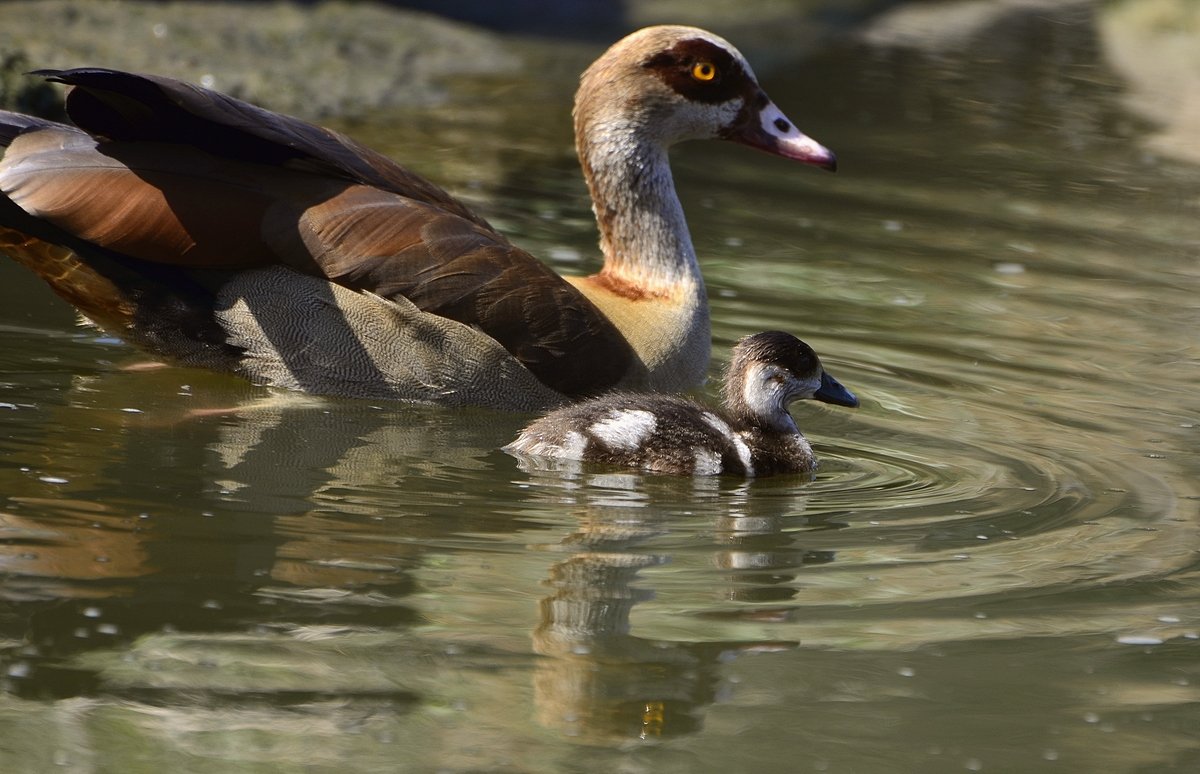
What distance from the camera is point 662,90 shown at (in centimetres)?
754

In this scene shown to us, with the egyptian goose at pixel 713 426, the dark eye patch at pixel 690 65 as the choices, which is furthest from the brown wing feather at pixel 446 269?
the dark eye patch at pixel 690 65

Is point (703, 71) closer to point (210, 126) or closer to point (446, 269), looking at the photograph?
point (446, 269)

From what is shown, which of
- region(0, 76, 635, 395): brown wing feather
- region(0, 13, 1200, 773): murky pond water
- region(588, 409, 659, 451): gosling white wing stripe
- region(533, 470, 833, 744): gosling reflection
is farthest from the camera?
region(0, 76, 635, 395): brown wing feather

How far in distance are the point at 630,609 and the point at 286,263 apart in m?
2.39

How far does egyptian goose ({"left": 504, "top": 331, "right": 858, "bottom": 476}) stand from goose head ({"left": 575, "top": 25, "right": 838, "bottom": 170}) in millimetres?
1194

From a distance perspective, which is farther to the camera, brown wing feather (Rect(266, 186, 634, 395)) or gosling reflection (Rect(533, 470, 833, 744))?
brown wing feather (Rect(266, 186, 634, 395))

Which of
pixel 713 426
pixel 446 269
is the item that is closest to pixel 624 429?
pixel 713 426

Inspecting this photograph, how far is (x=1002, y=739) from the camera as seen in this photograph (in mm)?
4367

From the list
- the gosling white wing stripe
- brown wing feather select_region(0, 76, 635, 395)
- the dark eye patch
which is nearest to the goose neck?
the dark eye patch

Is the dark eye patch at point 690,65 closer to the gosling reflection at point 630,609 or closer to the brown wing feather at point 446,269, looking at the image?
the brown wing feather at point 446,269

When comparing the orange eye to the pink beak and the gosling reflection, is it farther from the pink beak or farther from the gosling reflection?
the gosling reflection

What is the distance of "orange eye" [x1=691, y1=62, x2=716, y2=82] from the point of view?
7.58m

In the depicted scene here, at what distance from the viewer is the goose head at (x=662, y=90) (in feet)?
24.7

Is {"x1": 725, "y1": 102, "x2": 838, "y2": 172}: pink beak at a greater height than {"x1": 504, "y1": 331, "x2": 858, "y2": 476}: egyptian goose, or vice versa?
{"x1": 725, "y1": 102, "x2": 838, "y2": 172}: pink beak
